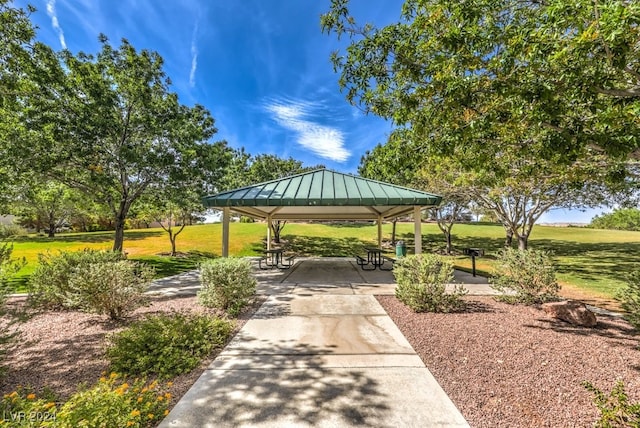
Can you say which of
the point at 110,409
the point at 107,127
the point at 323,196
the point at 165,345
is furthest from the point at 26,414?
the point at 107,127

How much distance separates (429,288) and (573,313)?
2504mm

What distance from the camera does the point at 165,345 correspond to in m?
3.90

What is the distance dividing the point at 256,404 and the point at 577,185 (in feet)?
29.2

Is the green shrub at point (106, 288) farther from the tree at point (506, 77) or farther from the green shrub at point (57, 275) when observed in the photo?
the tree at point (506, 77)

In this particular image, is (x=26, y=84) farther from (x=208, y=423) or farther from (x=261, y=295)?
(x=208, y=423)

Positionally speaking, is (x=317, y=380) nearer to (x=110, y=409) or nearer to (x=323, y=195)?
(x=110, y=409)

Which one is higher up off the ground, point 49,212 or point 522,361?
point 49,212

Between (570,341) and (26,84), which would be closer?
(570,341)

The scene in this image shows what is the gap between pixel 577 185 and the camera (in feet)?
23.1

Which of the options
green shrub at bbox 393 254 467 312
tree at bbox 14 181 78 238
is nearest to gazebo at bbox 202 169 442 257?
green shrub at bbox 393 254 467 312

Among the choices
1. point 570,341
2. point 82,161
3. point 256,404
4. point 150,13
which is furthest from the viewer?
point 82,161

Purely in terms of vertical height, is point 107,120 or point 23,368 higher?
point 107,120

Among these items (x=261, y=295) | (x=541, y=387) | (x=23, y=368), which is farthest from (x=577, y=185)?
(x=23, y=368)

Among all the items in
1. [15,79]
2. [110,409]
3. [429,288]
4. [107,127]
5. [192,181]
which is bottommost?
[110,409]
